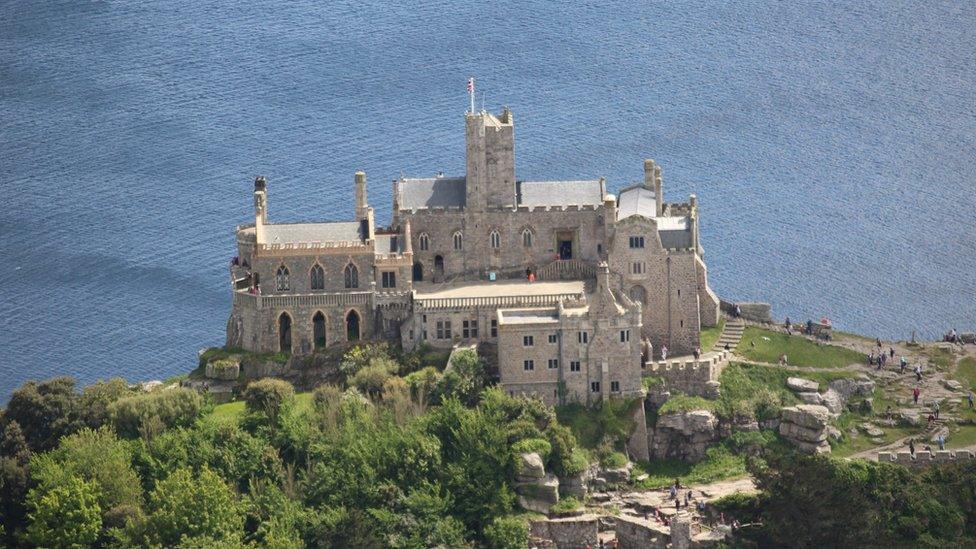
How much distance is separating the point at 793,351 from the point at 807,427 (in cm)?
917

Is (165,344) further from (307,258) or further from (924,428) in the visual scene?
(924,428)

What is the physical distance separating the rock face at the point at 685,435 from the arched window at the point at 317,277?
2630 centimetres

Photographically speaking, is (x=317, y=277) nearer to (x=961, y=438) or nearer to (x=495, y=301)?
(x=495, y=301)

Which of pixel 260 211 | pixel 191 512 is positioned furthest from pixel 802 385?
pixel 191 512

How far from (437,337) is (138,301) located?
51514 millimetres

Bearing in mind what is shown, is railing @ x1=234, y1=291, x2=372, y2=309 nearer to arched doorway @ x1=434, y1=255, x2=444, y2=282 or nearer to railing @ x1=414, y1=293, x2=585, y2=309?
railing @ x1=414, y1=293, x2=585, y2=309

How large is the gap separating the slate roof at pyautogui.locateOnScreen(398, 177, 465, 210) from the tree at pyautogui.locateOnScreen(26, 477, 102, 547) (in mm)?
33047

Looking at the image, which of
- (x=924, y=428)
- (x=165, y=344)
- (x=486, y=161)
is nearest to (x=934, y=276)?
(x=924, y=428)

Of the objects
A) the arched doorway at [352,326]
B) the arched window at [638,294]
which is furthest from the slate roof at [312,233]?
the arched window at [638,294]

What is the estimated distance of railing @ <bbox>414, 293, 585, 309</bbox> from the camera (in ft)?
502

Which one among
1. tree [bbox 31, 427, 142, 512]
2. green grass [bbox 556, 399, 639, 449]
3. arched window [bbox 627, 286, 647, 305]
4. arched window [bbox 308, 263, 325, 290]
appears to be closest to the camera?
tree [bbox 31, 427, 142, 512]

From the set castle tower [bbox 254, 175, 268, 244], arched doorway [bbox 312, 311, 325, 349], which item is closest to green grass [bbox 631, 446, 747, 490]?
arched doorway [bbox 312, 311, 325, 349]

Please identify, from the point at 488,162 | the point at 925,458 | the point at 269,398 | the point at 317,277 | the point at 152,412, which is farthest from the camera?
the point at 488,162

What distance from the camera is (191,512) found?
5527 inches
